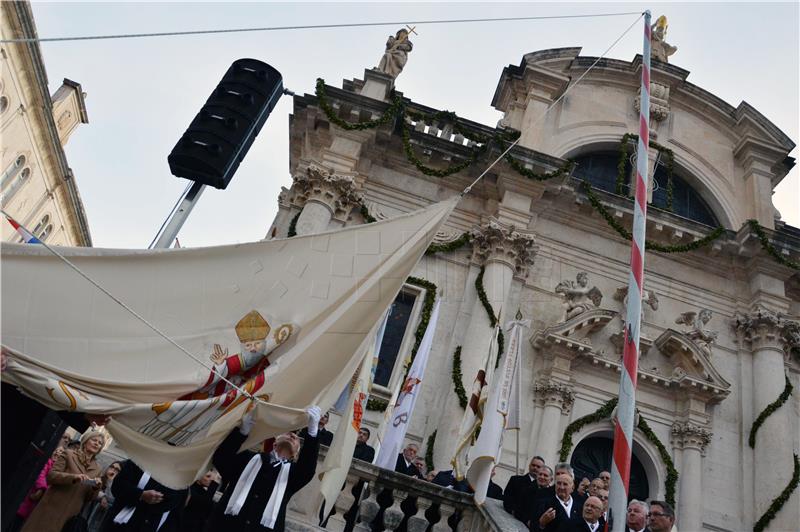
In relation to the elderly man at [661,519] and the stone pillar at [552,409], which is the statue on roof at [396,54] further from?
the elderly man at [661,519]

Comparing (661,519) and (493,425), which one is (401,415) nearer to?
(493,425)

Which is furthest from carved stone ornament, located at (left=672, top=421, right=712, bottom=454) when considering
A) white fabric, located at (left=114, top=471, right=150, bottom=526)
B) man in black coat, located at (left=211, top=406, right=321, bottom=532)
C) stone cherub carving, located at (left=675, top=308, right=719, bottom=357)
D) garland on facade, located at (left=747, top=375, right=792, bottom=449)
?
white fabric, located at (left=114, top=471, right=150, bottom=526)

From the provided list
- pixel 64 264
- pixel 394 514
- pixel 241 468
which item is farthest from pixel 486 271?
pixel 64 264

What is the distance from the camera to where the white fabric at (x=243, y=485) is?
5840mm

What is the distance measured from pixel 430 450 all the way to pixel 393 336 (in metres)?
2.97

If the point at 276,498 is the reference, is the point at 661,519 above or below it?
above

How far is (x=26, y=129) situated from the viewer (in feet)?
91.1

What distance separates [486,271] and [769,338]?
23.2ft

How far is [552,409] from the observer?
13.7 meters

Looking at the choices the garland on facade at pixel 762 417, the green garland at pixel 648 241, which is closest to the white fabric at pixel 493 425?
the green garland at pixel 648 241

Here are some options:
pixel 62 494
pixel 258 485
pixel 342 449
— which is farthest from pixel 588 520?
pixel 62 494

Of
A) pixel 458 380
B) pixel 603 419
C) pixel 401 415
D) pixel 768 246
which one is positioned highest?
pixel 768 246

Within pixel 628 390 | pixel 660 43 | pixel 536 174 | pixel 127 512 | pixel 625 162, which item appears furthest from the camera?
pixel 660 43

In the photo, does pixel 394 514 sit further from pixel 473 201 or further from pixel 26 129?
pixel 26 129
